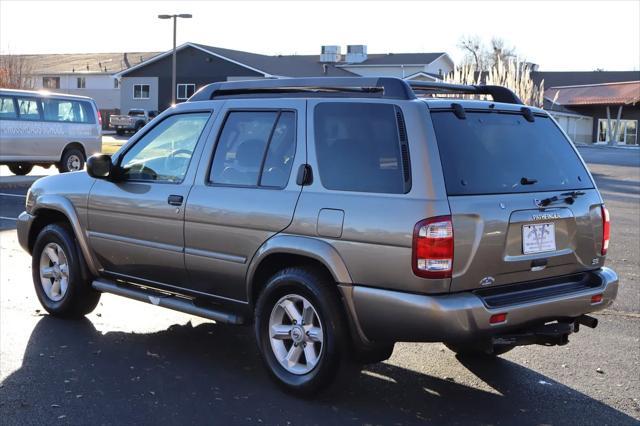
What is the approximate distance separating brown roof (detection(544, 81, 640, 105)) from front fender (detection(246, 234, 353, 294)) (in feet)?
176

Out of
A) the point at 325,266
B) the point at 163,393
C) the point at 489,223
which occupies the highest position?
the point at 489,223

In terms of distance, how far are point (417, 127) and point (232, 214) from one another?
1.41 meters

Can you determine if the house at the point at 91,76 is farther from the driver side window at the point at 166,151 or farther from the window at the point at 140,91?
the driver side window at the point at 166,151

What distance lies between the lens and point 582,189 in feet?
16.2

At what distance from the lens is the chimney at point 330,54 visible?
203ft

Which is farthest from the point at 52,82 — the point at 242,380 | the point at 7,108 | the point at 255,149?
the point at 242,380

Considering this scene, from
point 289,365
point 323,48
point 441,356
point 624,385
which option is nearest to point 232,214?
point 289,365

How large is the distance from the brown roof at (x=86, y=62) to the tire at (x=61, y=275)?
62838 mm

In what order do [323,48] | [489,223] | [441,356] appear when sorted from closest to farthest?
[489,223] → [441,356] → [323,48]

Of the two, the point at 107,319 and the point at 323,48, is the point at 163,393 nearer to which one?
the point at 107,319

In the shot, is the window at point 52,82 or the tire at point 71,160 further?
the window at point 52,82

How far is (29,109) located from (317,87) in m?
16.8

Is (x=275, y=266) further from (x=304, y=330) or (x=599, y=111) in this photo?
(x=599, y=111)

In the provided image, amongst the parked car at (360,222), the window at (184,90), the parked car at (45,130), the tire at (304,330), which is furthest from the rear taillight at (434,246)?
the window at (184,90)
